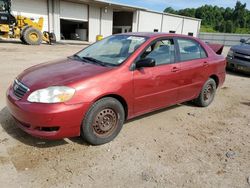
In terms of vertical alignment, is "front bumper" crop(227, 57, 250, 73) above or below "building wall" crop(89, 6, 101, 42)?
below

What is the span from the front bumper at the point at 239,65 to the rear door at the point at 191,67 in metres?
4.98

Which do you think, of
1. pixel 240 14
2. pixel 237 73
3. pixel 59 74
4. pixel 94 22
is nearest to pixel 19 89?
pixel 59 74

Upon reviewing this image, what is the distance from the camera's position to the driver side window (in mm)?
4113

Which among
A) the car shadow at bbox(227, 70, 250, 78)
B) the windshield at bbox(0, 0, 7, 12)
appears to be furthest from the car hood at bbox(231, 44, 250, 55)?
the windshield at bbox(0, 0, 7, 12)

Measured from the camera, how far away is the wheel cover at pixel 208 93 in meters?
5.39

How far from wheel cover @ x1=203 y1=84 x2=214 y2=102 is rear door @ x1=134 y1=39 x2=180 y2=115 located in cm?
112

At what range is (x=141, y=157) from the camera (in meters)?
3.30

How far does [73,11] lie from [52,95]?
2421 cm

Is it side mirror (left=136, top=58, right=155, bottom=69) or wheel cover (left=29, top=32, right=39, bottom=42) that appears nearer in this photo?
side mirror (left=136, top=58, right=155, bottom=69)

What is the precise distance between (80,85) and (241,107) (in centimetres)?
421

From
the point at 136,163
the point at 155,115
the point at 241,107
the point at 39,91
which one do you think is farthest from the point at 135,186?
the point at 241,107

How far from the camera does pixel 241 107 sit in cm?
573

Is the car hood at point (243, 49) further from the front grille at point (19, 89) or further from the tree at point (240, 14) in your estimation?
the tree at point (240, 14)

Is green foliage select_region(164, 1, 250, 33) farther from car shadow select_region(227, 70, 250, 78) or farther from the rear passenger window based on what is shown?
the rear passenger window
